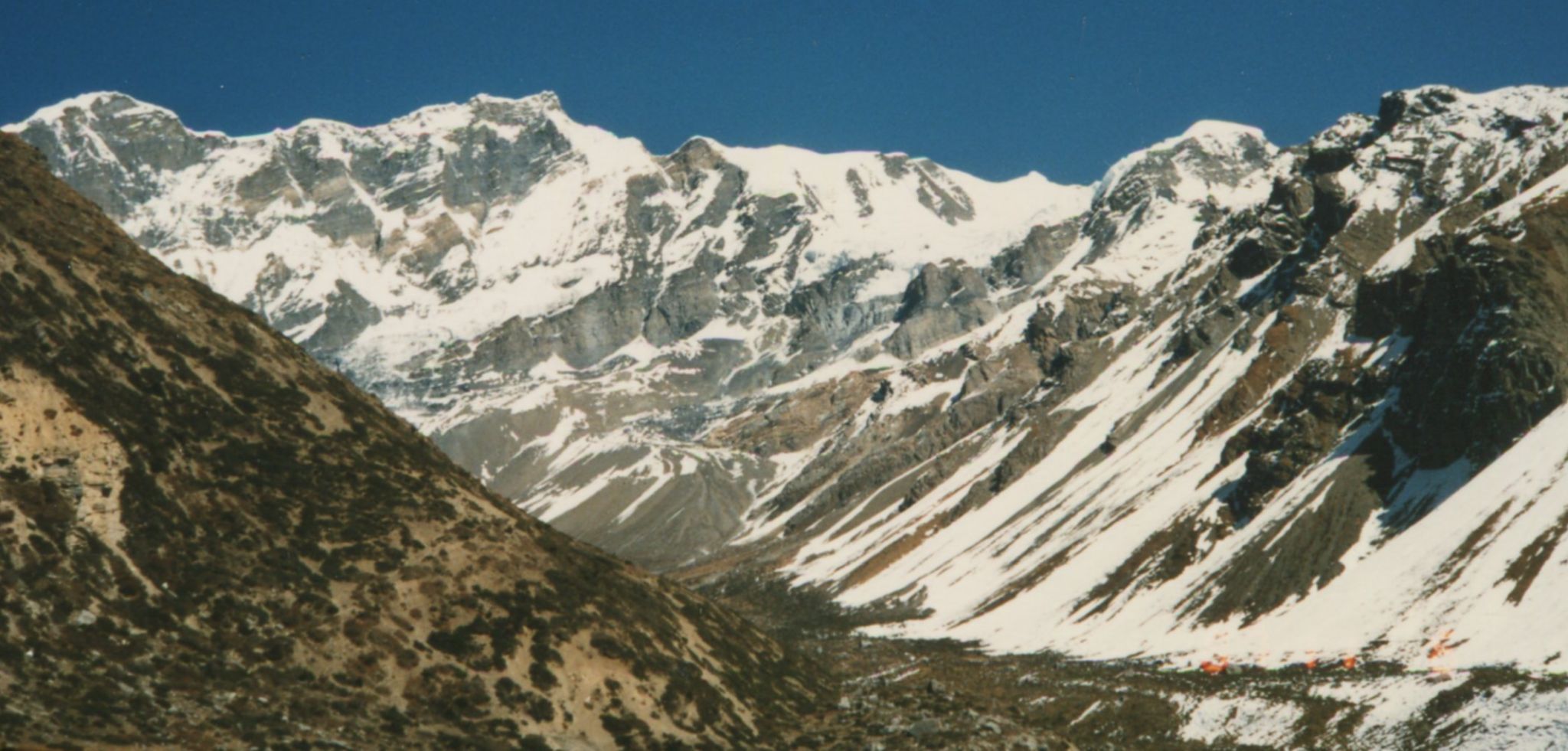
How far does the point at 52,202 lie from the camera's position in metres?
77.6

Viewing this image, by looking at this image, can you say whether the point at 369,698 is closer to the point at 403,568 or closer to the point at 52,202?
the point at 403,568

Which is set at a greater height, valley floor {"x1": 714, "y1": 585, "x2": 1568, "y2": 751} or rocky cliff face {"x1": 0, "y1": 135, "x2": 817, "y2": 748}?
rocky cliff face {"x1": 0, "y1": 135, "x2": 817, "y2": 748}

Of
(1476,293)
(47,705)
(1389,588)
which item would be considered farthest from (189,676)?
(1476,293)

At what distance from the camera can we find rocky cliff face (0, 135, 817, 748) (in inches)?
2095

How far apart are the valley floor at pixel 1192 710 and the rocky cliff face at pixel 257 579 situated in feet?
18.8

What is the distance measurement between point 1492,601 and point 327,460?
108 meters

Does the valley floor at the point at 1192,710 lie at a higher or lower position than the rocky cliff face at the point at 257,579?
lower

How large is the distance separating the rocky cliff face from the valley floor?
574 centimetres

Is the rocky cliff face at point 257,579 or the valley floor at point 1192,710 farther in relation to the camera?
the valley floor at point 1192,710

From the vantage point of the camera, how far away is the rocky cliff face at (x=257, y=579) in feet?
175

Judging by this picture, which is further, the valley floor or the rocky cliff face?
the valley floor

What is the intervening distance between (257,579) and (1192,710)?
291 feet

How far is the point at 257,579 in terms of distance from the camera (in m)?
59.8

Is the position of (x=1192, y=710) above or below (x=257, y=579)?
below
